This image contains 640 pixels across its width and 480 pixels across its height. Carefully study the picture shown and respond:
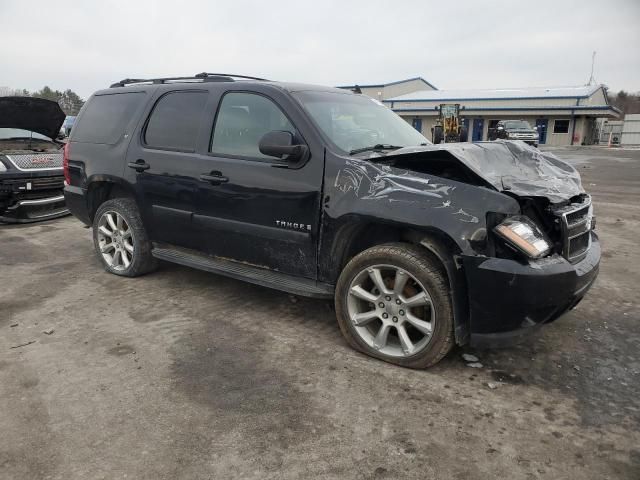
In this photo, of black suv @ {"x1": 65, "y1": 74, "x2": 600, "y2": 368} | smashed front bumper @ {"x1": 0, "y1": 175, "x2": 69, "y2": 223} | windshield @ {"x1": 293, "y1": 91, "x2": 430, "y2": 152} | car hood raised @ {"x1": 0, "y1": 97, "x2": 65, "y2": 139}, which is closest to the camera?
black suv @ {"x1": 65, "y1": 74, "x2": 600, "y2": 368}

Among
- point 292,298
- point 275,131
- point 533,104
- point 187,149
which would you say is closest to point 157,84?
point 187,149

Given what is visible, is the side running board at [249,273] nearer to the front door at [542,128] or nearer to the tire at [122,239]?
the tire at [122,239]

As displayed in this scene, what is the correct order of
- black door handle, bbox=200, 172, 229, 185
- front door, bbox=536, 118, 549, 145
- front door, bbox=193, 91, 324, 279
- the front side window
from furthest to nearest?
front door, bbox=536, 118, 549, 145
black door handle, bbox=200, 172, 229, 185
the front side window
front door, bbox=193, 91, 324, 279

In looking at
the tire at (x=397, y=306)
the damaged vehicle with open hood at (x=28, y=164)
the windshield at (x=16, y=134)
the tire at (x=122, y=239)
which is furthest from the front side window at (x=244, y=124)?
the windshield at (x=16, y=134)

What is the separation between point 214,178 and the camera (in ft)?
13.0

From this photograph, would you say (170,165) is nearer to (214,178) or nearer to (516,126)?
(214,178)

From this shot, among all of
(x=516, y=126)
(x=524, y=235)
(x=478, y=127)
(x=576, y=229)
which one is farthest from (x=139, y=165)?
(x=478, y=127)

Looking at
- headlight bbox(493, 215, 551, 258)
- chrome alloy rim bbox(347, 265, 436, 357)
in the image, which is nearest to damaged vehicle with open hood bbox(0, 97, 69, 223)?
chrome alloy rim bbox(347, 265, 436, 357)

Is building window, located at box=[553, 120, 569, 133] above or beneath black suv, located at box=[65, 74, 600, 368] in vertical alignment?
above

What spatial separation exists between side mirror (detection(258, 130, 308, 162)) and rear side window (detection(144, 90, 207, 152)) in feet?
3.33

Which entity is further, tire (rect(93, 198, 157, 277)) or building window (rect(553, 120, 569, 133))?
building window (rect(553, 120, 569, 133))

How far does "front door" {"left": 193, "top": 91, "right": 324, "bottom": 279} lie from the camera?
3.53 m

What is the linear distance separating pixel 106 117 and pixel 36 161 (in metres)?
3.45

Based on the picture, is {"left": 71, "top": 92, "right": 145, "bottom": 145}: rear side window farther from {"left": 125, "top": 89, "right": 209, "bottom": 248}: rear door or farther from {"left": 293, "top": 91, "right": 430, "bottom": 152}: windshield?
{"left": 293, "top": 91, "right": 430, "bottom": 152}: windshield
